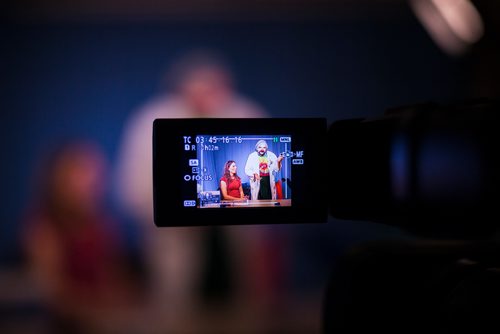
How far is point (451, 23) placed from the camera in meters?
3.34

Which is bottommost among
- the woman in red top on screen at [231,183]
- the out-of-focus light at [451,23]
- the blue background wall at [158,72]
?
the woman in red top on screen at [231,183]

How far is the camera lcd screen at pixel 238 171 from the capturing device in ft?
3.19

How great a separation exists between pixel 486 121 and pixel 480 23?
3.12 meters

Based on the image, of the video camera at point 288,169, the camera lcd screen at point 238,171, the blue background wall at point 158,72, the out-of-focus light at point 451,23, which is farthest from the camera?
the out-of-focus light at point 451,23

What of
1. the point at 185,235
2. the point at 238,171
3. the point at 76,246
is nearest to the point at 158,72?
the point at 185,235

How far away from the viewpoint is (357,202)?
37.7 inches

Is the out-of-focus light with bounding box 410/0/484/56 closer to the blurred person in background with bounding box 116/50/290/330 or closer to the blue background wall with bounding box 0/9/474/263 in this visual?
the blue background wall with bounding box 0/9/474/263

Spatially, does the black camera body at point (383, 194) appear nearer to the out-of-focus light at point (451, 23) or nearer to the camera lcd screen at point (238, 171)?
the camera lcd screen at point (238, 171)

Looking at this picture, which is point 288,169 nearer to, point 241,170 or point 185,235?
point 241,170

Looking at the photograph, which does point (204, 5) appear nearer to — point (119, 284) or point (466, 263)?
point (119, 284)

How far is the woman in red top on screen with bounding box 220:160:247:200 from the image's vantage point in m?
1.03

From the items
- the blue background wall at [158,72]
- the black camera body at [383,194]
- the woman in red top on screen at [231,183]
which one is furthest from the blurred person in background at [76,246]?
the woman in red top on screen at [231,183]

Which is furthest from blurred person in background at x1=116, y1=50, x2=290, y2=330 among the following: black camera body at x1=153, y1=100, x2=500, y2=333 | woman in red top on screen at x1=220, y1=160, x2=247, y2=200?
woman in red top on screen at x1=220, y1=160, x2=247, y2=200

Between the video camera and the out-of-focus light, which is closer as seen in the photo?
the video camera
